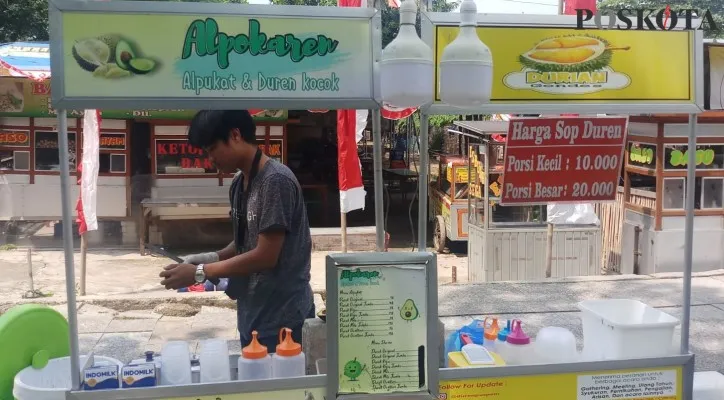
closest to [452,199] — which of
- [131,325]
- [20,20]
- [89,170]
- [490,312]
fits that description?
[490,312]

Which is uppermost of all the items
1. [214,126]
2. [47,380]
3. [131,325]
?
[214,126]

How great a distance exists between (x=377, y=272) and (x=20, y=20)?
1811cm

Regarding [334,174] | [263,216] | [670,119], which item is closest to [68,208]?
[263,216]

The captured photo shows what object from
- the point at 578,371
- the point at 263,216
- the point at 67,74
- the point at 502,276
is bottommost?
the point at 502,276

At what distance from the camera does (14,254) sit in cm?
1102

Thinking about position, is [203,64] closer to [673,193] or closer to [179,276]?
[179,276]

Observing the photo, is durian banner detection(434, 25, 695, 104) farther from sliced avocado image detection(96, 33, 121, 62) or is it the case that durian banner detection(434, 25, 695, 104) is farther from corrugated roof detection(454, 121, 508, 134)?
corrugated roof detection(454, 121, 508, 134)

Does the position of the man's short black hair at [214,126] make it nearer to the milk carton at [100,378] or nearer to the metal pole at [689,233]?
the milk carton at [100,378]

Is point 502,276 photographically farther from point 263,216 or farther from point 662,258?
point 263,216

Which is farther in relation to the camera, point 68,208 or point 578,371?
point 578,371

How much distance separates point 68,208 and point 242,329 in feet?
3.35

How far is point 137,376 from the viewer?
90.4 inches

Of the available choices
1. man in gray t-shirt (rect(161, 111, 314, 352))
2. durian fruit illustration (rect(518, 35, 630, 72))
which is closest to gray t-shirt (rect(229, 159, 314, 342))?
man in gray t-shirt (rect(161, 111, 314, 352))

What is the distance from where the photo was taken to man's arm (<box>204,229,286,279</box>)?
8.61 feet
